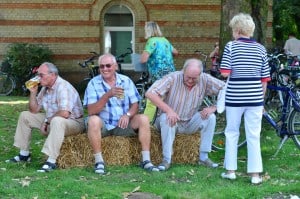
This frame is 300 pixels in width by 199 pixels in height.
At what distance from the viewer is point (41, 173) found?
6914 mm

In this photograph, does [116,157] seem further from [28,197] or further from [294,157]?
[294,157]

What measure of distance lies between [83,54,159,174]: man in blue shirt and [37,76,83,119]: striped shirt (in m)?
0.20

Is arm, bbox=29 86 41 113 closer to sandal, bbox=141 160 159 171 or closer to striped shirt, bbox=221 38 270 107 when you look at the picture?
sandal, bbox=141 160 159 171

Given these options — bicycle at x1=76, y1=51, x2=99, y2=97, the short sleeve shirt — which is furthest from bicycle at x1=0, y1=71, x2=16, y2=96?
the short sleeve shirt

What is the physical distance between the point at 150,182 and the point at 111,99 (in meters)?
1.26

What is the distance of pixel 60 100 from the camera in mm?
7281

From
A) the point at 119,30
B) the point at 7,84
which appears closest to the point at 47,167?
the point at 7,84

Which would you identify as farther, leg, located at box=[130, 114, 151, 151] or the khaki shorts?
the khaki shorts

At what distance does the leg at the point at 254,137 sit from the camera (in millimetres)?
6633

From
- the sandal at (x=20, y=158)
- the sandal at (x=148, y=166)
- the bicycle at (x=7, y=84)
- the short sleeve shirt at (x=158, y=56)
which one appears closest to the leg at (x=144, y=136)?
the sandal at (x=148, y=166)

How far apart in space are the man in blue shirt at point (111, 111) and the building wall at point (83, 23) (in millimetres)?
12303

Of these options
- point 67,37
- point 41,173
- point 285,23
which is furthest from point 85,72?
point 41,173

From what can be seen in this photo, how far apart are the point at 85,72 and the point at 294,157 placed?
1252 cm

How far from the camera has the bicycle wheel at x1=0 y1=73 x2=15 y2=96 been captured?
754 inches
